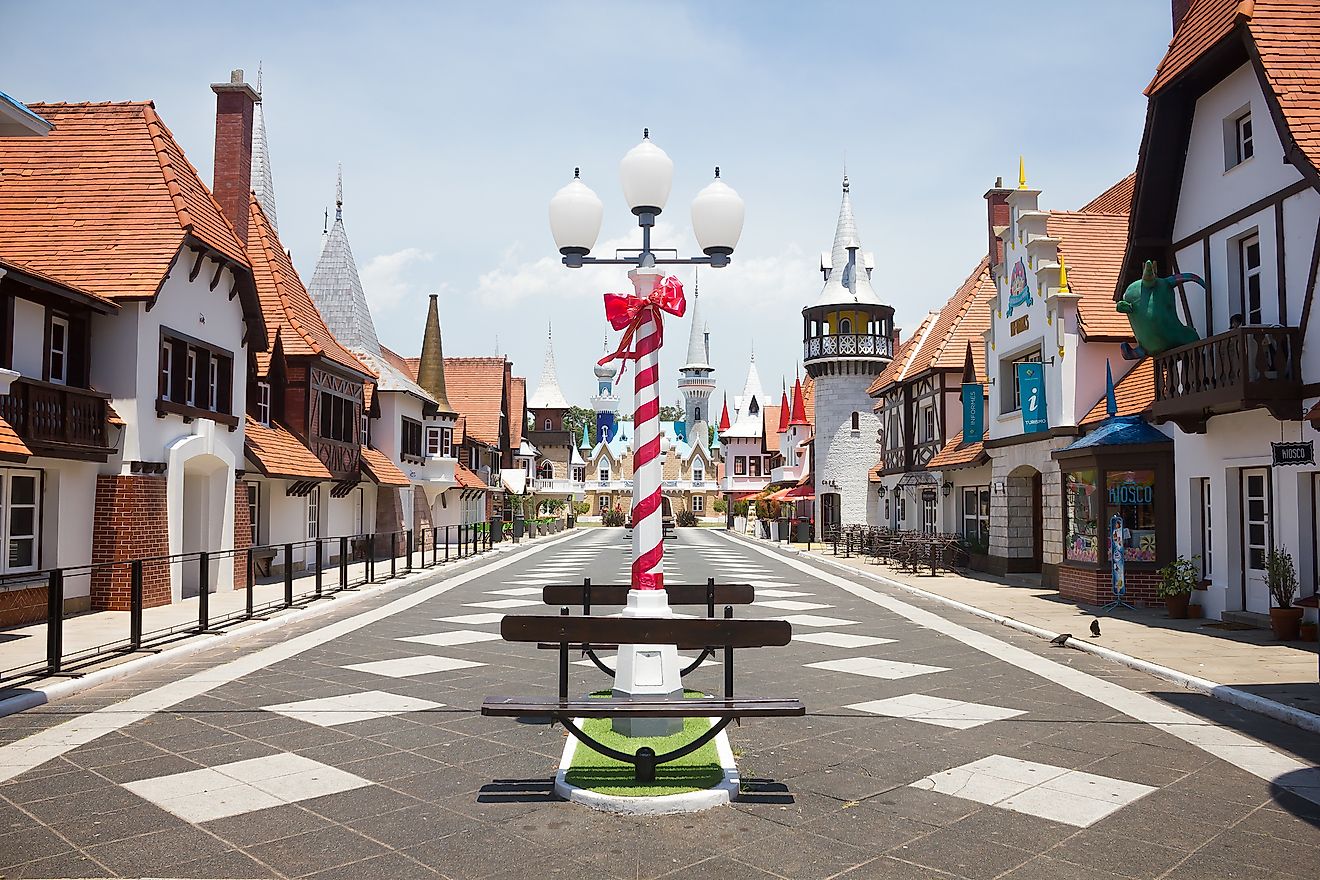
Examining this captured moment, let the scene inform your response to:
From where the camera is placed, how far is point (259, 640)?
43.8 feet

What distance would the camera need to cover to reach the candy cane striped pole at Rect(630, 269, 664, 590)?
7.41 meters

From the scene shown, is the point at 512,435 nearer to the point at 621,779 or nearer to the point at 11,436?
the point at 11,436

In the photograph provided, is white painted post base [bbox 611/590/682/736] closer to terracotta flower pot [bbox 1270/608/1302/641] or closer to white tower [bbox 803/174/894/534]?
terracotta flower pot [bbox 1270/608/1302/641]

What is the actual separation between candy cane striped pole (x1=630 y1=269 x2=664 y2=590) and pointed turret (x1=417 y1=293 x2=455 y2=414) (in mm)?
33951

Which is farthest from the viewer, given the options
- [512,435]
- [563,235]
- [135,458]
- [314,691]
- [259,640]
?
[512,435]

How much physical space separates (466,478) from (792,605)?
2928cm

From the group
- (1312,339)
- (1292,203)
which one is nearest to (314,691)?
(1312,339)

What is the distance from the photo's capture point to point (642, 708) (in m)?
5.90

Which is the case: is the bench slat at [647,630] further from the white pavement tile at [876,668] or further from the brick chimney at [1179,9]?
the brick chimney at [1179,9]

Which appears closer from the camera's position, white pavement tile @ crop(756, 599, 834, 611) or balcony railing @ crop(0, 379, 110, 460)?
balcony railing @ crop(0, 379, 110, 460)

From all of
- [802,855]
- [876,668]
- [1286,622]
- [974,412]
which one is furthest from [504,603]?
[974,412]

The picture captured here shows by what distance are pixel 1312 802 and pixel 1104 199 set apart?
78.8 ft

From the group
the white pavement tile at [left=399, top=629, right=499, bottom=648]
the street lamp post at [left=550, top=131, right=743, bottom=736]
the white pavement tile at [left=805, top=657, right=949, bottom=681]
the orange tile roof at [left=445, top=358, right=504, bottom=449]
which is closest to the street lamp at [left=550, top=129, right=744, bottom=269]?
the street lamp post at [left=550, top=131, right=743, bottom=736]

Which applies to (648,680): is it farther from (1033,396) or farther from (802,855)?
(1033,396)
